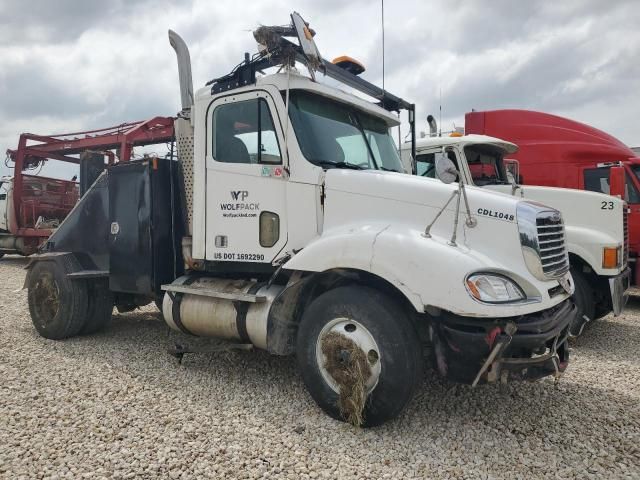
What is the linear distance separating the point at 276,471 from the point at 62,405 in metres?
1.98

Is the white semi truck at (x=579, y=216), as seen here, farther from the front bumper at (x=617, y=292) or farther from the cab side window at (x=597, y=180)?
the cab side window at (x=597, y=180)

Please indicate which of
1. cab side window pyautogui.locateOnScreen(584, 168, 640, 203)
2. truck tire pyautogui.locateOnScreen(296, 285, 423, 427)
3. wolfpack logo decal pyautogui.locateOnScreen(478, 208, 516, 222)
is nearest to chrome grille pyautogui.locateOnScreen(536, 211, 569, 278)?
wolfpack logo decal pyautogui.locateOnScreen(478, 208, 516, 222)

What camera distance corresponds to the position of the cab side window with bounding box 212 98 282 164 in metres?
4.21

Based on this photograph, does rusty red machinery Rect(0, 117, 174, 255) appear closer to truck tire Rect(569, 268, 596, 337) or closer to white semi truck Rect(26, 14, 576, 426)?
white semi truck Rect(26, 14, 576, 426)

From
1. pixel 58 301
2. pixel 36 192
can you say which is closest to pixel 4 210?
pixel 36 192

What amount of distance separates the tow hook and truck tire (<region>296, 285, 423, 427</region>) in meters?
0.41

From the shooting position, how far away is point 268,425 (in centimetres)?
353

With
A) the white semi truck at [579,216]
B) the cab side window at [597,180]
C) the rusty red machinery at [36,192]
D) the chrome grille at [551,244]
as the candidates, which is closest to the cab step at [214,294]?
the chrome grille at [551,244]

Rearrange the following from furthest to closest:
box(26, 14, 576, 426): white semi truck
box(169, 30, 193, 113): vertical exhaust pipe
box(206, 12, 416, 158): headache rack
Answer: box(169, 30, 193, 113): vertical exhaust pipe, box(206, 12, 416, 158): headache rack, box(26, 14, 576, 426): white semi truck

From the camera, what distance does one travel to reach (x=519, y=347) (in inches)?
124

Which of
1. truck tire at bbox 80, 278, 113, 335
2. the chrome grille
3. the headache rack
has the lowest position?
truck tire at bbox 80, 278, 113, 335

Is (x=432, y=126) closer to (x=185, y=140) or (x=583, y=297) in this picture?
(x=583, y=297)

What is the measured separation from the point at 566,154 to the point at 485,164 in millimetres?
1852

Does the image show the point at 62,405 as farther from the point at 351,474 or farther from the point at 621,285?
the point at 621,285
